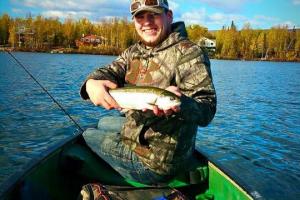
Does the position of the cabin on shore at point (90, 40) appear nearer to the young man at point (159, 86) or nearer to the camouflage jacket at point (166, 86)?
the young man at point (159, 86)

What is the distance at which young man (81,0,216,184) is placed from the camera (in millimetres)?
4309

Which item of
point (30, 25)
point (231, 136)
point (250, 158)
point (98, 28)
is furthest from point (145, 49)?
point (98, 28)

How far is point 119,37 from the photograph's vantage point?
14038 cm

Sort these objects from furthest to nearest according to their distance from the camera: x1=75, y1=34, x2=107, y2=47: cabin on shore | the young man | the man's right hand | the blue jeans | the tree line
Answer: x1=75, y1=34, x2=107, y2=47: cabin on shore → the tree line → the blue jeans → the young man → the man's right hand

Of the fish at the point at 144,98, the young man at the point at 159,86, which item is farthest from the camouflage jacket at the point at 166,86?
the fish at the point at 144,98

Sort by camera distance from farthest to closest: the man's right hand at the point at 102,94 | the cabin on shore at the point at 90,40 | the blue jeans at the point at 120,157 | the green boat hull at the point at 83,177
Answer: the cabin on shore at the point at 90,40
the green boat hull at the point at 83,177
the blue jeans at the point at 120,157
the man's right hand at the point at 102,94

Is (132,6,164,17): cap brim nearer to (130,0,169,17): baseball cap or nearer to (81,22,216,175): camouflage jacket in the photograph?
(130,0,169,17): baseball cap

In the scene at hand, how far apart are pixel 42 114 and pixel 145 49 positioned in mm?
13768

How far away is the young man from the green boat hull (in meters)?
0.26

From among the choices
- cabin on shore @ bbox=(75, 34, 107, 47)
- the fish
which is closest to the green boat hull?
the fish

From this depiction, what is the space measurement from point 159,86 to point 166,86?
0.11 metres

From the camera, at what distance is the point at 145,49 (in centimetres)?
511

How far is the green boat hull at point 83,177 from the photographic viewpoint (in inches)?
197

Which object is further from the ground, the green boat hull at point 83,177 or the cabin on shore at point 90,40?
the cabin on shore at point 90,40
